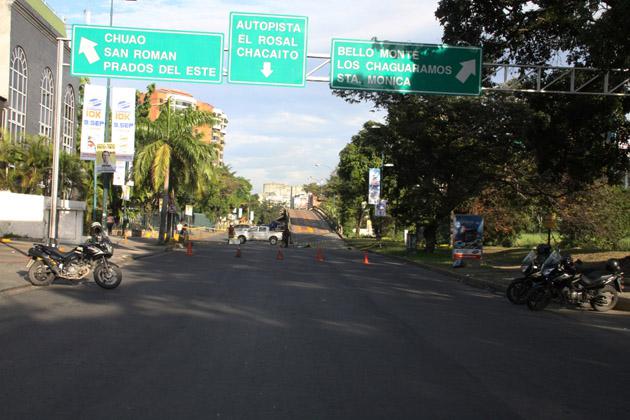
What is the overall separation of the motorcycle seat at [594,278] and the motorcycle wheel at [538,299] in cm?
100

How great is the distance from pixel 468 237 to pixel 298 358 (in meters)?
21.9

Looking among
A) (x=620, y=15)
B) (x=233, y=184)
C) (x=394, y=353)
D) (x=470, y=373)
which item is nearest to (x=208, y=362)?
(x=394, y=353)

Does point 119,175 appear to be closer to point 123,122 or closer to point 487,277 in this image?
point 123,122

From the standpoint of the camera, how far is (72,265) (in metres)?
16.4

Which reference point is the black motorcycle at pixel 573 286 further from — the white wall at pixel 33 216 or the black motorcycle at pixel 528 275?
the white wall at pixel 33 216

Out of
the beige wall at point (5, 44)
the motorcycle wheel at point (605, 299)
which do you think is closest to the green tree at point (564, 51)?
the motorcycle wheel at point (605, 299)

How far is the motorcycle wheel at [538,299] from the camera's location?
15062 mm

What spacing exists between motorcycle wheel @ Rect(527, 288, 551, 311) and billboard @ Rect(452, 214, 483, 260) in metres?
14.2

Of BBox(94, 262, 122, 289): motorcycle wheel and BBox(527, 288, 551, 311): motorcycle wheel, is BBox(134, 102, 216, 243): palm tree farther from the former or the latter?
BBox(527, 288, 551, 311): motorcycle wheel

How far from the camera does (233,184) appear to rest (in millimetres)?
107125

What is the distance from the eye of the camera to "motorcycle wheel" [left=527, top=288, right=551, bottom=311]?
15062 mm

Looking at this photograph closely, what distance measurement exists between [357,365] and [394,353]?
1031 millimetres

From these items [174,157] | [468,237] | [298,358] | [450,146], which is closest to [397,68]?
[298,358]

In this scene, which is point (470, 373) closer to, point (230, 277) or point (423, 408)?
point (423, 408)
